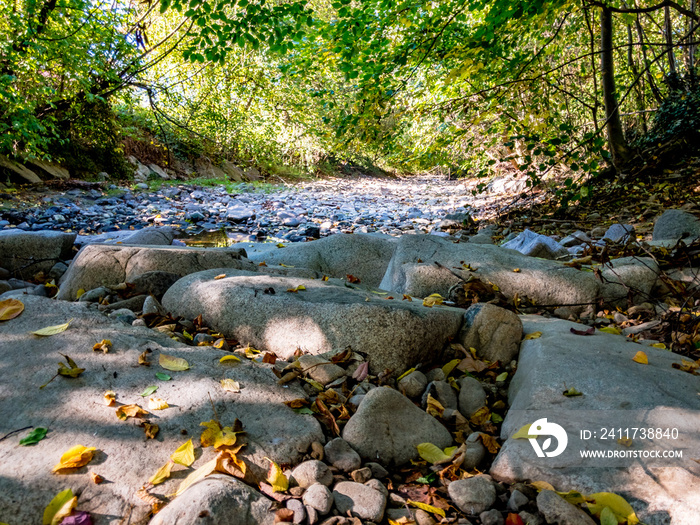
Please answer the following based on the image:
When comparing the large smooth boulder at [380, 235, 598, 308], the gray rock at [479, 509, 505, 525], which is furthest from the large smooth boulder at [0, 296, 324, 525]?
the large smooth boulder at [380, 235, 598, 308]

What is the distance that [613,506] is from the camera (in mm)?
1242

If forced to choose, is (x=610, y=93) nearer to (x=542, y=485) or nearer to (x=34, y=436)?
(x=542, y=485)

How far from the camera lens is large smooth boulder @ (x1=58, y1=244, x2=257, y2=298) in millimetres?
2984

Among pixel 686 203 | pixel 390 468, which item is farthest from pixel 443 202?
pixel 390 468

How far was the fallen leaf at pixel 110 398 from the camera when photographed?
4.93 ft

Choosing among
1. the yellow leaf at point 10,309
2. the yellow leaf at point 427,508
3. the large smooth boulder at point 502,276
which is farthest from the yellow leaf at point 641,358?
the yellow leaf at point 10,309

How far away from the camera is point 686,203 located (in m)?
5.25

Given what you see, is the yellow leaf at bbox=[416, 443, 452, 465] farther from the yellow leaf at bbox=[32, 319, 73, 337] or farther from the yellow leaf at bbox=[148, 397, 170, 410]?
the yellow leaf at bbox=[32, 319, 73, 337]

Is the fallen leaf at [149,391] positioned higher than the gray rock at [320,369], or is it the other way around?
the fallen leaf at [149,391]

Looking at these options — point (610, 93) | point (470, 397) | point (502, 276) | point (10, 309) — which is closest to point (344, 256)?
point (502, 276)

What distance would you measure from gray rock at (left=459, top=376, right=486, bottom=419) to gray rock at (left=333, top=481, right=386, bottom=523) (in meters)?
0.72

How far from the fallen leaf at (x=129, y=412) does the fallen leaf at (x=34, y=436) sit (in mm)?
208

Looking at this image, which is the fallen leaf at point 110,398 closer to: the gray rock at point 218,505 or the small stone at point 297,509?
the gray rock at point 218,505

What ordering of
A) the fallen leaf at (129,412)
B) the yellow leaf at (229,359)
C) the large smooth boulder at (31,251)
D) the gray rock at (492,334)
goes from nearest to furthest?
the fallen leaf at (129,412) → the yellow leaf at (229,359) → the gray rock at (492,334) → the large smooth boulder at (31,251)
